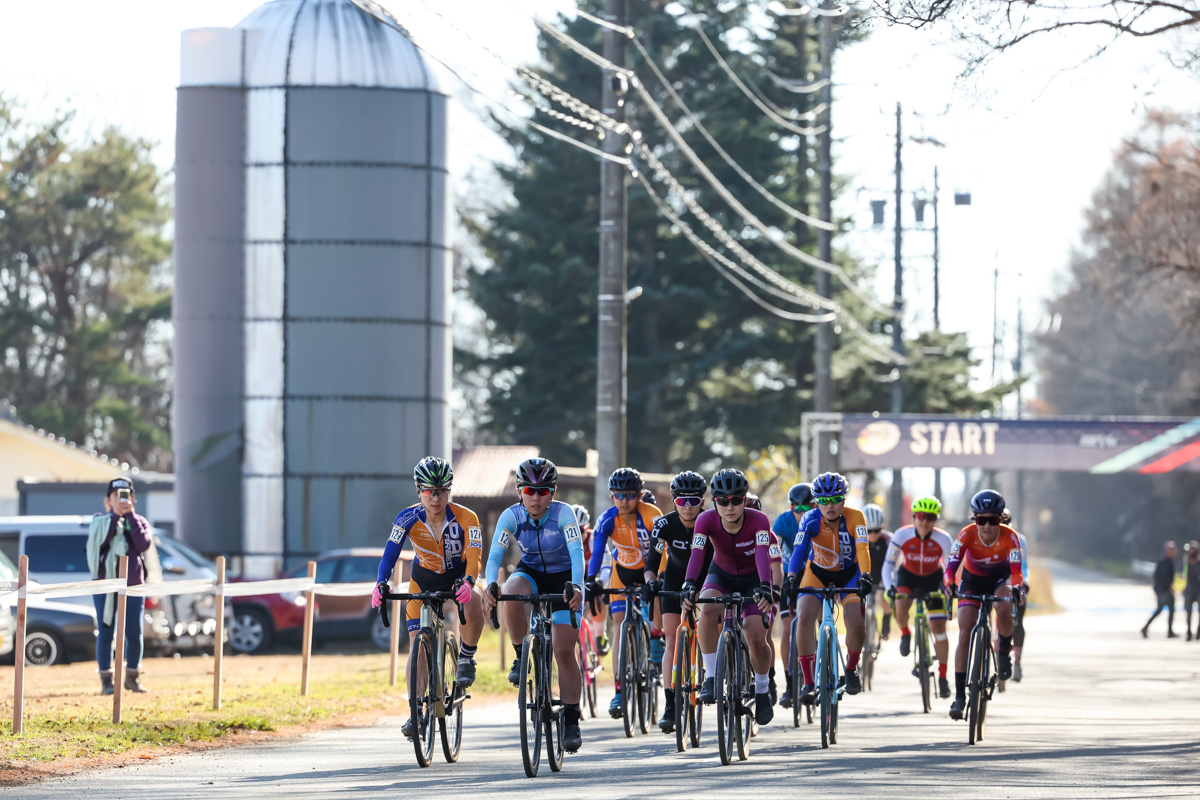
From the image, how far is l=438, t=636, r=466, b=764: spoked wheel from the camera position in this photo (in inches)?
488

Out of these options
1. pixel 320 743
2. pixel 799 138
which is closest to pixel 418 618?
pixel 320 743

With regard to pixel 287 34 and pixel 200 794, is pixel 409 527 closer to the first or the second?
pixel 200 794

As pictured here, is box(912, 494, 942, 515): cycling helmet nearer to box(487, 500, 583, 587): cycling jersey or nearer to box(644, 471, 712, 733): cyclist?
box(644, 471, 712, 733): cyclist

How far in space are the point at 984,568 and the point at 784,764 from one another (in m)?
3.33

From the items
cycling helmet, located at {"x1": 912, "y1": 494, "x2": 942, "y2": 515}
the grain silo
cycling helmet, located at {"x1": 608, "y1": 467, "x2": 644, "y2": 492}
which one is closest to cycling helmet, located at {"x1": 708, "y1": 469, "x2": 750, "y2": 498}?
cycling helmet, located at {"x1": 608, "y1": 467, "x2": 644, "y2": 492}

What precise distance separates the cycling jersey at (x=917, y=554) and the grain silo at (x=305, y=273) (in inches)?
626

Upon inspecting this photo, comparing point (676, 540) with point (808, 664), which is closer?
point (676, 540)

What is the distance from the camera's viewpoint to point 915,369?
48844 millimetres

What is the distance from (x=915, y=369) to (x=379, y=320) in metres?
20.2

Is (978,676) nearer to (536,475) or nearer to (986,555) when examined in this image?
(986,555)

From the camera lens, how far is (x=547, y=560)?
491 inches

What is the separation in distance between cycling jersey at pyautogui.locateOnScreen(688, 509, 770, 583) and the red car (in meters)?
14.2

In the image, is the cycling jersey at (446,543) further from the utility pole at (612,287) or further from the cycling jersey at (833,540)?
the utility pole at (612,287)

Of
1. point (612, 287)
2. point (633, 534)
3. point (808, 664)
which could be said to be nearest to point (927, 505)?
point (808, 664)
